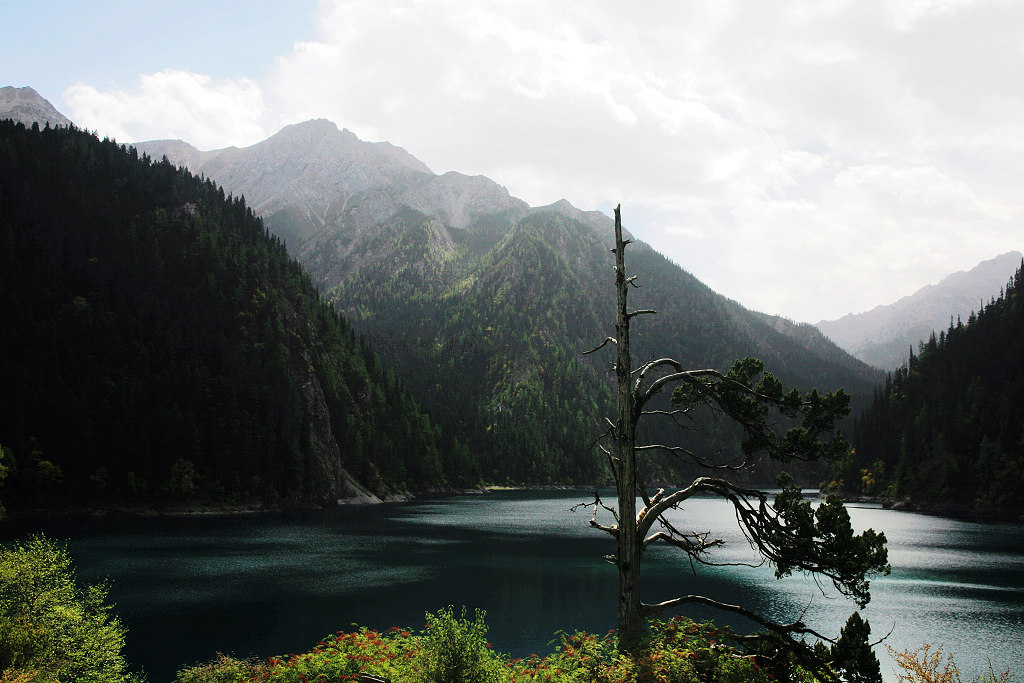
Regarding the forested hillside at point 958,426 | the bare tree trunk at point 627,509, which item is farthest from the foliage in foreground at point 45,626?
the forested hillside at point 958,426

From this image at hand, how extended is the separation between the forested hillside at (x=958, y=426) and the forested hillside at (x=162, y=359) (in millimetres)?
126015

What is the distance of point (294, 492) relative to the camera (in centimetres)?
13125

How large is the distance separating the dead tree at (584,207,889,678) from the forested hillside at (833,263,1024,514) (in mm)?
139825

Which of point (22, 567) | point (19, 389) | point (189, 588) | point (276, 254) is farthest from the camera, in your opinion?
point (276, 254)

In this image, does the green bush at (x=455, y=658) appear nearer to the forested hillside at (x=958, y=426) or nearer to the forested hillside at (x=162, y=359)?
the forested hillside at (x=162, y=359)

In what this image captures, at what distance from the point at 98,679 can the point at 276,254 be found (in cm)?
18737

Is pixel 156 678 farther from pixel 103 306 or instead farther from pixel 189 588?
pixel 103 306

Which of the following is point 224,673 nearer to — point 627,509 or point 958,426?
point 627,509

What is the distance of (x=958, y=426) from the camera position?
141m

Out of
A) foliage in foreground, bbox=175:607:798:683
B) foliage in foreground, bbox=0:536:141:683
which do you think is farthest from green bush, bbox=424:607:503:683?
foliage in foreground, bbox=0:536:141:683

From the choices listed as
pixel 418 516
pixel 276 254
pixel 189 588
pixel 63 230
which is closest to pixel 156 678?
pixel 189 588

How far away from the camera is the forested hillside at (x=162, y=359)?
108m

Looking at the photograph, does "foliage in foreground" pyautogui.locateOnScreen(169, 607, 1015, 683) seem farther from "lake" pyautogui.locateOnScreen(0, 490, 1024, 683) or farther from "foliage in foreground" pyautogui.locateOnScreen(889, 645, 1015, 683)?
"lake" pyautogui.locateOnScreen(0, 490, 1024, 683)

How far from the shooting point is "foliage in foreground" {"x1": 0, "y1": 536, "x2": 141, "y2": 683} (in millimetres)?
20219
